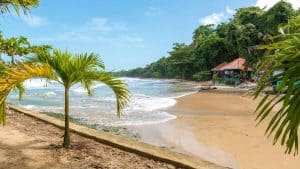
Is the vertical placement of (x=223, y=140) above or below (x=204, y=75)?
below

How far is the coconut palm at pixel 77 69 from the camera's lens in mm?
4914

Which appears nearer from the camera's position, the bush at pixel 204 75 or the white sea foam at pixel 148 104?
the white sea foam at pixel 148 104

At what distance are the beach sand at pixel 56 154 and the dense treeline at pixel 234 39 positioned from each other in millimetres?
1207

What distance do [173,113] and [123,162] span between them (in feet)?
39.6

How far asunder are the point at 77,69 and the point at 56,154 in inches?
48.1

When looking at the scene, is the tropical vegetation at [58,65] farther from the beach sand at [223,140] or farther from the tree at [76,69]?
the beach sand at [223,140]

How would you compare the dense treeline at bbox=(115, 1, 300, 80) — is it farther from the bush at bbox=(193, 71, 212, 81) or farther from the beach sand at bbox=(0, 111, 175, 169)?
the beach sand at bbox=(0, 111, 175, 169)

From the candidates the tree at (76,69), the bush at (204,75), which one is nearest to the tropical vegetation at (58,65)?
the tree at (76,69)

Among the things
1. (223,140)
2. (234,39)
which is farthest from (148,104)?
(234,39)

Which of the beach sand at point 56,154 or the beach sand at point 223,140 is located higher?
the beach sand at point 56,154

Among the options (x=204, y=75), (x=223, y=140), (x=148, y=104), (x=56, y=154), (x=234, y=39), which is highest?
(x=234, y=39)

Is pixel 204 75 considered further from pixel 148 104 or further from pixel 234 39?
pixel 148 104

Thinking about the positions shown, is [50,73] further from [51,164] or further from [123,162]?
[123,162]

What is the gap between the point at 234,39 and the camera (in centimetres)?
3581
